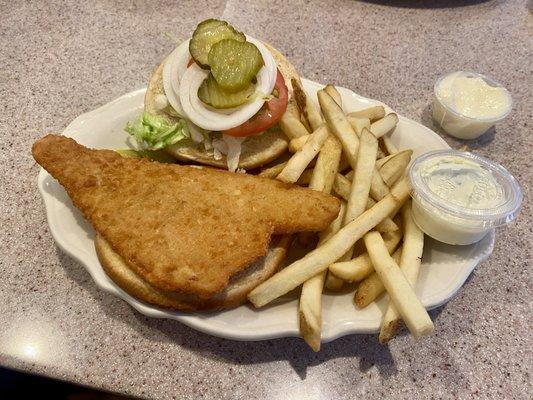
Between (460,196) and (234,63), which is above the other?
(234,63)

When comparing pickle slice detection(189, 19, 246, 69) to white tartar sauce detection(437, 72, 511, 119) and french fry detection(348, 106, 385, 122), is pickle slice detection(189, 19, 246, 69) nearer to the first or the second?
french fry detection(348, 106, 385, 122)

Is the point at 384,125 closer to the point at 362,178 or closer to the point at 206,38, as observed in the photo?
the point at 362,178

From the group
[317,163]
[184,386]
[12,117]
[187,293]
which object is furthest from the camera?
[12,117]

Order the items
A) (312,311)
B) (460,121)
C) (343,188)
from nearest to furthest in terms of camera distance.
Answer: (312,311)
(343,188)
(460,121)

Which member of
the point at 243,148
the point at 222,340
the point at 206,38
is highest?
the point at 206,38

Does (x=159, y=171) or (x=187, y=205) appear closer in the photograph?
(x=187, y=205)

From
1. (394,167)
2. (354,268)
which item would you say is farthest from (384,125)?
(354,268)

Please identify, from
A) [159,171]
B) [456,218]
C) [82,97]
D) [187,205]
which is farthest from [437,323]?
[82,97]

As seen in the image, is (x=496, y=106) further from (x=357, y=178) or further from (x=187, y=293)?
(x=187, y=293)
